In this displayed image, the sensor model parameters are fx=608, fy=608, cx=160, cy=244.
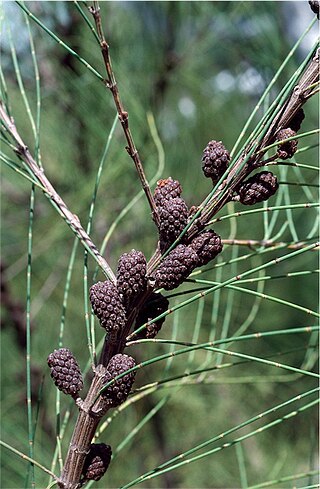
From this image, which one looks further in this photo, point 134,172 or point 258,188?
point 134,172

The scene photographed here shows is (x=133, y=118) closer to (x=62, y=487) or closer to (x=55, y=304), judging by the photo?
(x=55, y=304)

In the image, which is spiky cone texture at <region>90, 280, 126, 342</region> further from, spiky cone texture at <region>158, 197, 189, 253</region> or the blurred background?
the blurred background

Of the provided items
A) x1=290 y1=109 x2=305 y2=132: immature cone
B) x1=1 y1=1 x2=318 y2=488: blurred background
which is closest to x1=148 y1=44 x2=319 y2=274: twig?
x1=290 y1=109 x2=305 y2=132: immature cone

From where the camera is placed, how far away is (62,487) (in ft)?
0.94

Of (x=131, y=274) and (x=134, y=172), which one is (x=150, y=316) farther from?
(x=134, y=172)

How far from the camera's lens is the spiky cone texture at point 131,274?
0.27 metres

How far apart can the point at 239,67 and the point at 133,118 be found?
0.26m

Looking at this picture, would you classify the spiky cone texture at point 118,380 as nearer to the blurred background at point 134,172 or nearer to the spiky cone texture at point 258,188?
the spiky cone texture at point 258,188

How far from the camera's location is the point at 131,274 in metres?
0.27

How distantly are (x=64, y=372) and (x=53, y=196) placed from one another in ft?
0.29

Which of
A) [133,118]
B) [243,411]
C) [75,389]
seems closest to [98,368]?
[75,389]

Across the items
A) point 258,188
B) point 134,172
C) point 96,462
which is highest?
point 134,172

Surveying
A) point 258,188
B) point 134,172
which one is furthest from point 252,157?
point 134,172

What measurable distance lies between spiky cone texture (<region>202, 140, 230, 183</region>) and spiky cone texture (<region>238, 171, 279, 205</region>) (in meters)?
0.01
